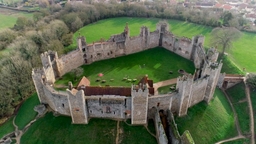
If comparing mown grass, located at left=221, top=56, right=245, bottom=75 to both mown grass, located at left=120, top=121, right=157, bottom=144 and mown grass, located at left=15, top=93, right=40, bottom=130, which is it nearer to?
mown grass, located at left=120, top=121, right=157, bottom=144

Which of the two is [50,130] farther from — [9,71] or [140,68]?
[140,68]

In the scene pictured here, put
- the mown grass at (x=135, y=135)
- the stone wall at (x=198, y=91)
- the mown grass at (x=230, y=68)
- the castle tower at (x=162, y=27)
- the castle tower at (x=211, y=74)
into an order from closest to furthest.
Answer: the mown grass at (x=135, y=135) → the stone wall at (x=198, y=91) → the castle tower at (x=211, y=74) → the mown grass at (x=230, y=68) → the castle tower at (x=162, y=27)

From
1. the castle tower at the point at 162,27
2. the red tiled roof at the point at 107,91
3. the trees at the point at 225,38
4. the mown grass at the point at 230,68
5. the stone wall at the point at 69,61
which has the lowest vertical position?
the mown grass at the point at 230,68

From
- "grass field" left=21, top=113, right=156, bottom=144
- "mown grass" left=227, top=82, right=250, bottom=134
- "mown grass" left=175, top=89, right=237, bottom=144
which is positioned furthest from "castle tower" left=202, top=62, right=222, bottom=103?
"grass field" left=21, top=113, right=156, bottom=144

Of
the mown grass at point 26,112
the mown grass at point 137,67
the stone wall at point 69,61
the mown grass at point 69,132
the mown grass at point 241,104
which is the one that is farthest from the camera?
the stone wall at point 69,61

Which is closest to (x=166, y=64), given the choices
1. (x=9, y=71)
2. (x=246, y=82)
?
(x=246, y=82)

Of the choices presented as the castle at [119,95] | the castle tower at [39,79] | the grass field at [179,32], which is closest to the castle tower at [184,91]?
the castle at [119,95]

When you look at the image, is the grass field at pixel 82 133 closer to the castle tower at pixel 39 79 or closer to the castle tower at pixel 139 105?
the castle tower at pixel 139 105
